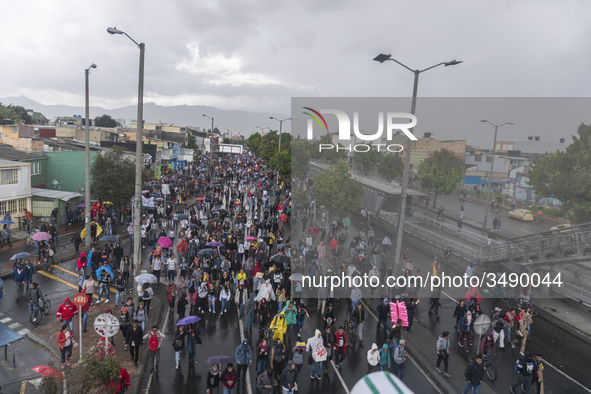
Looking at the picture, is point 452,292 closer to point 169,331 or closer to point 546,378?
point 546,378

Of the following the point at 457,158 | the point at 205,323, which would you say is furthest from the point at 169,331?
the point at 457,158

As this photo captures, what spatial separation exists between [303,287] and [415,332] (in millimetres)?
4852

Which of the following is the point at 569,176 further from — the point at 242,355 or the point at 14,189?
the point at 14,189

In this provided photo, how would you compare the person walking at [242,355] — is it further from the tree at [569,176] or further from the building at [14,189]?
the building at [14,189]

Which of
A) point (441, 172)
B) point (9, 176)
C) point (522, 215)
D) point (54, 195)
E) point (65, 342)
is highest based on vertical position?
point (441, 172)

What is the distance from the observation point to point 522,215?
18984 mm

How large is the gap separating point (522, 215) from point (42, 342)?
68.7 feet

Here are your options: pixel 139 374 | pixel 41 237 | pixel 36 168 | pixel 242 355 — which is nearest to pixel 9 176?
pixel 36 168

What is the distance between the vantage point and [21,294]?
47.7 feet

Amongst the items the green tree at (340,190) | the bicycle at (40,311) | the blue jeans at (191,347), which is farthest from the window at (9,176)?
the blue jeans at (191,347)

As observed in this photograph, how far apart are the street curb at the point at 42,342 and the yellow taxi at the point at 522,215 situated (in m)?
19.8

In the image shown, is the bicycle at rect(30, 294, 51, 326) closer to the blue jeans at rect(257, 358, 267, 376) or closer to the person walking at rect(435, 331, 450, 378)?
the blue jeans at rect(257, 358, 267, 376)

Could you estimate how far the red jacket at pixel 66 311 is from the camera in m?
11.0

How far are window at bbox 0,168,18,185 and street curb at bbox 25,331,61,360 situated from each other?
51.9 ft
